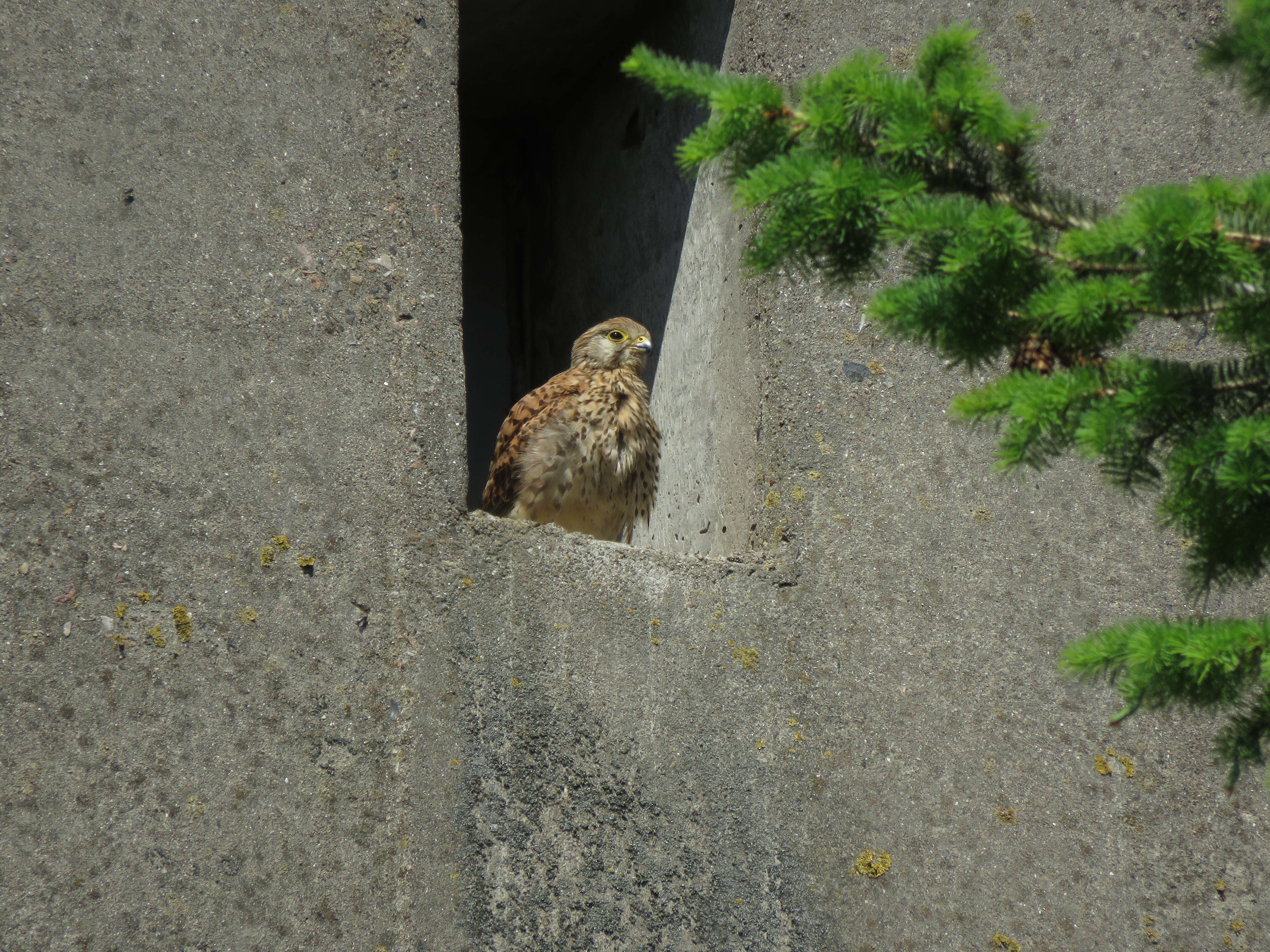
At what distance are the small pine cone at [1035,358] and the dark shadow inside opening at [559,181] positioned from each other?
2.58m

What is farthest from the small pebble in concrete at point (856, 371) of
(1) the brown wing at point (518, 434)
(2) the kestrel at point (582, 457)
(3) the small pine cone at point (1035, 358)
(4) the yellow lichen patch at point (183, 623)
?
(4) the yellow lichen patch at point (183, 623)

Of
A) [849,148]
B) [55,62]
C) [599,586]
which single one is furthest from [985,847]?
[55,62]

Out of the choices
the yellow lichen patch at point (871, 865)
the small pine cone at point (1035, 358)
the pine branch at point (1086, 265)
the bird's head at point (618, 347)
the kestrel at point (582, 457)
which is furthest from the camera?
the bird's head at point (618, 347)

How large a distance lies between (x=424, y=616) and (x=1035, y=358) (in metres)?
1.78

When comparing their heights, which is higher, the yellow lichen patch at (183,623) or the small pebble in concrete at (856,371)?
the small pebble in concrete at (856,371)

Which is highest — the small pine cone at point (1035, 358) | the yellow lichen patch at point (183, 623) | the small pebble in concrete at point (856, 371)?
the small pine cone at point (1035, 358)

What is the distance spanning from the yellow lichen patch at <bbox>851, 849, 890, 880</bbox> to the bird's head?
2.08 meters

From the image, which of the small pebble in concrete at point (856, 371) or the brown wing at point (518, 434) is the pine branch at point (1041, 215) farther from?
the brown wing at point (518, 434)

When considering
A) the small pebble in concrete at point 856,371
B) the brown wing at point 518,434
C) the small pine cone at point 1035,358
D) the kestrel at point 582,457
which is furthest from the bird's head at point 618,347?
the small pine cone at point 1035,358

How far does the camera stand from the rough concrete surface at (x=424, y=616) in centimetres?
274

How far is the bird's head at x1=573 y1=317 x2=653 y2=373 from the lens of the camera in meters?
4.60

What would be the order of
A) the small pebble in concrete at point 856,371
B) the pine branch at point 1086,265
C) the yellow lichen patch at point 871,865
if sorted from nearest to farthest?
the pine branch at point 1086,265 < the yellow lichen patch at point 871,865 < the small pebble in concrete at point 856,371

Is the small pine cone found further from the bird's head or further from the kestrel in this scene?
the bird's head

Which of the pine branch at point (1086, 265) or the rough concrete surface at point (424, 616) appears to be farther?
the rough concrete surface at point (424, 616)
